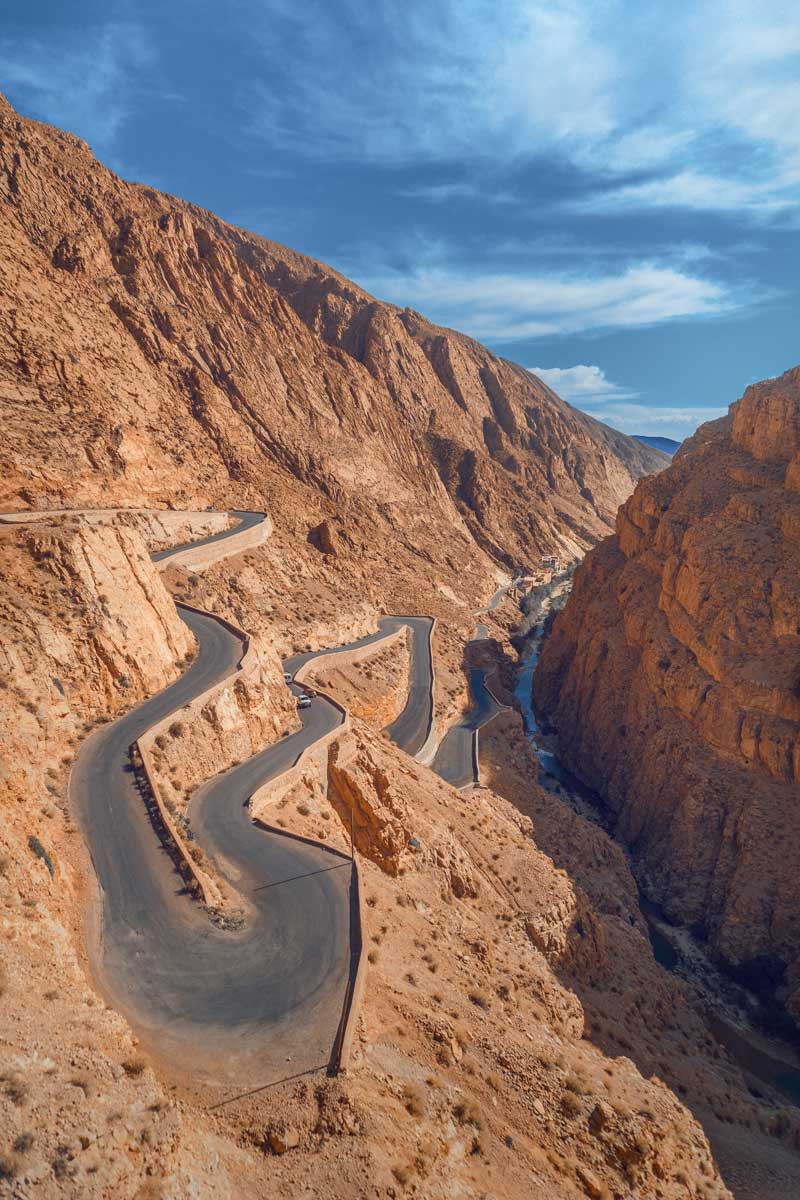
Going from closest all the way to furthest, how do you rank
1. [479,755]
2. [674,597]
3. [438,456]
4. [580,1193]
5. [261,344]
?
[580,1193] → [479,755] → [674,597] → [261,344] → [438,456]

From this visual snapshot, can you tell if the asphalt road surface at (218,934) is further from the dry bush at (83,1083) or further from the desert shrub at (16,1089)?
the desert shrub at (16,1089)

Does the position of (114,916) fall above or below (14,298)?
below

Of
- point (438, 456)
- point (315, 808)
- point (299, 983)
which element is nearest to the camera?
point (299, 983)

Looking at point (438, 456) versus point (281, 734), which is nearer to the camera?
point (281, 734)

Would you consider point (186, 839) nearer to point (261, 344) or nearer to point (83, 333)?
point (83, 333)

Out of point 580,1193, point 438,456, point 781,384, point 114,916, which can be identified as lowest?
point 580,1193

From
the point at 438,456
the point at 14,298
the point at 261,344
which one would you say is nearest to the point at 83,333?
the point at 14,298

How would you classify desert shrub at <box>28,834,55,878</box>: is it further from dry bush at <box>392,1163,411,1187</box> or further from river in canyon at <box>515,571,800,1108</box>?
river in canyon at <box>515,571,800,1108</box>
